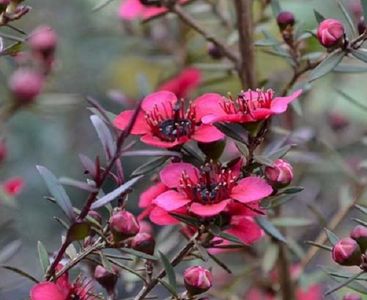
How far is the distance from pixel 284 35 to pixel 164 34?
25.5 inches

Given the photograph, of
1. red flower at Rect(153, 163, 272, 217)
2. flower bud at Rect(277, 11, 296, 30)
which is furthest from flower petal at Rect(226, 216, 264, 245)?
flower bud at Rect(277, 11, 296, 30)

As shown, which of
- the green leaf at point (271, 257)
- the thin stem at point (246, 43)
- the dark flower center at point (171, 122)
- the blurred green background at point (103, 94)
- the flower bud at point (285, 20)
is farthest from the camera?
the blurred green background at point (103, 94)

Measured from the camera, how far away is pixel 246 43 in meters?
1.14

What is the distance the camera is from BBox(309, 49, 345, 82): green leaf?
0.85 meters

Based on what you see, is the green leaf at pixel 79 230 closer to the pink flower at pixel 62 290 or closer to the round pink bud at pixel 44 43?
the pink flower at pixel 62 290

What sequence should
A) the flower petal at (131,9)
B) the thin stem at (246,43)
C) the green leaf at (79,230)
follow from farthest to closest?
1. the flower petal at (131,9)
2. the thin stem at (246,43)
3. the green leaf at (79,230)

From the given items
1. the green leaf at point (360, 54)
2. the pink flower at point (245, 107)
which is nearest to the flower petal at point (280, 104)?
the pink flower at point (245, 107)

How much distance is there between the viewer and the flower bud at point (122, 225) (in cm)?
74

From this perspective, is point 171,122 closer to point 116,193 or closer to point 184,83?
point 116,193

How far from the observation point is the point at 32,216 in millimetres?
1945

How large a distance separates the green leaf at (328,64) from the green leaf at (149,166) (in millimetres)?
160

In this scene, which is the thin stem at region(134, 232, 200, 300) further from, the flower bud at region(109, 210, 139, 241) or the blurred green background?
the blurred green background

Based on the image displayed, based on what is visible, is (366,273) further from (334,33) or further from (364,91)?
(364,91)

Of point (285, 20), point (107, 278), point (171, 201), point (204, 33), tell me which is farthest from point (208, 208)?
point (204, 33)
